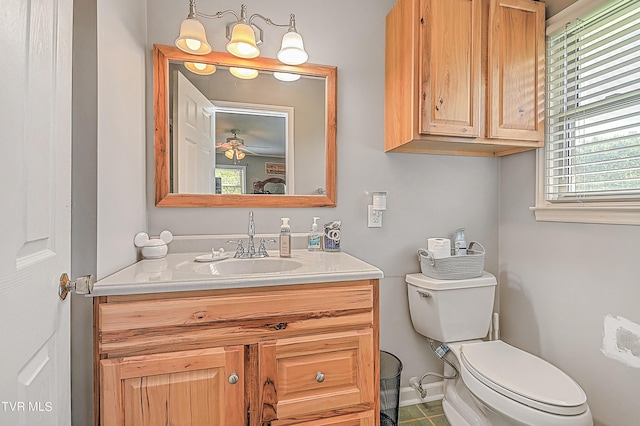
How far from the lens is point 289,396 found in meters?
1.12

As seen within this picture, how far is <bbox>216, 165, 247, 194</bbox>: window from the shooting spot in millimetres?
1605

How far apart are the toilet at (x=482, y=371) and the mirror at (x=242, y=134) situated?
2.54 feet

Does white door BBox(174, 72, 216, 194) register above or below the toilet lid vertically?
above

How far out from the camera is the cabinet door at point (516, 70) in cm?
158

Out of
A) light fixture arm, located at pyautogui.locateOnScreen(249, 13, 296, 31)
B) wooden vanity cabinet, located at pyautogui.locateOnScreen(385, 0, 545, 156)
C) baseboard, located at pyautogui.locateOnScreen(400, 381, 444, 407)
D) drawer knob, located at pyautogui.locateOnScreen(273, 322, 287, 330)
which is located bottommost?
baseboard, located at pyautogui.locateOnScreen(400, 381, 444, 407)

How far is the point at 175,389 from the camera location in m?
1.02

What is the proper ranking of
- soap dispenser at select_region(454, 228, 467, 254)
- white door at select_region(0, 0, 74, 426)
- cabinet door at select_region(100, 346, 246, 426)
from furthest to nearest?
1. soap dispenser at select_region(454, 228, 467, 254)
2. cabinet door at select_region(100, 346, 246, 426)
3. white door at select_region(0, 0, 74, 426)

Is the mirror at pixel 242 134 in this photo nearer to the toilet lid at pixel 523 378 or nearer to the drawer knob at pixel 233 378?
the drawer knob at pixel 233 378

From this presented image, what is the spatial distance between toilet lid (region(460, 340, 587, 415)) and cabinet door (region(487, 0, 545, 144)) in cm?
106

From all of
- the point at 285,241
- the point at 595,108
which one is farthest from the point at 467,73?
the point at 285,241

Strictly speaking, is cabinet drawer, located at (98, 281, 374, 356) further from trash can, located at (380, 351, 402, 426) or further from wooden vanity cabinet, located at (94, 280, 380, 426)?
trash can, located at (380, 351, 402, 426)

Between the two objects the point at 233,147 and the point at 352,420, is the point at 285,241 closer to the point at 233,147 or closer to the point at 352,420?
the point at 233,147

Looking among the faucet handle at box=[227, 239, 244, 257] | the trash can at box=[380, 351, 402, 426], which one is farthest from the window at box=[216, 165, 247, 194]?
the trash can at box=[380, 351, 402, 426]

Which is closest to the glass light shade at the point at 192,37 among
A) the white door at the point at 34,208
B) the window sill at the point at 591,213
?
the white door at the point at 34,208
